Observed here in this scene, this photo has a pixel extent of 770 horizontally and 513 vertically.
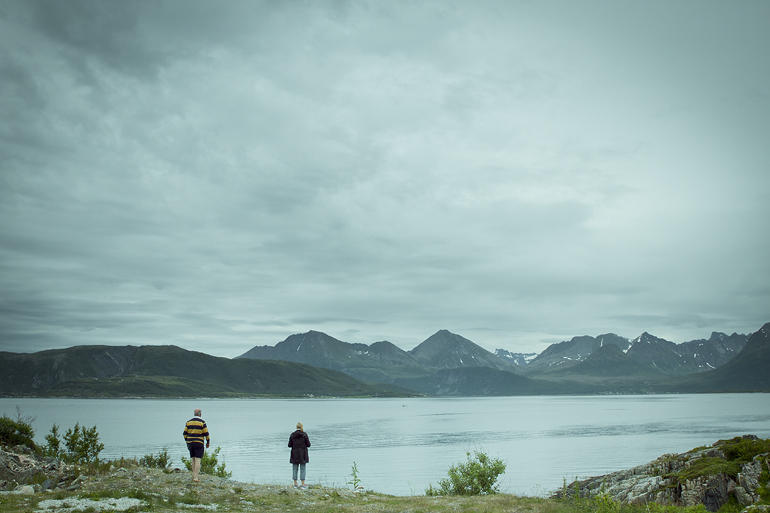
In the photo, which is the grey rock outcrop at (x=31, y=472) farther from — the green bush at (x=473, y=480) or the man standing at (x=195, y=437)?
the green bush at (x=473, y=480)

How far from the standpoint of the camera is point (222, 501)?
23.8 m

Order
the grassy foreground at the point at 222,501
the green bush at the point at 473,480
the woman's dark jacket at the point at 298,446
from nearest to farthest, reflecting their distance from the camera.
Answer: the grassy foreground at the point at 222,501
the woman's dark jacket at the point at 298,446
the green bush at the point at 473,480

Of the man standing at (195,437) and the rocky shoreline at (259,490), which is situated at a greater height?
the man standing at (195,437)

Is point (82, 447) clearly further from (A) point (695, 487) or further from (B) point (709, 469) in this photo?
(B) point (709, 469)

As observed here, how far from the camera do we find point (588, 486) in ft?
108

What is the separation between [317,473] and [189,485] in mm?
38695

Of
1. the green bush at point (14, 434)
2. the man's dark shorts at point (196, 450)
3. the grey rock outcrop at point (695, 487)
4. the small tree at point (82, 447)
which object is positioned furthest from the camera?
the small tree at point (82, 447)

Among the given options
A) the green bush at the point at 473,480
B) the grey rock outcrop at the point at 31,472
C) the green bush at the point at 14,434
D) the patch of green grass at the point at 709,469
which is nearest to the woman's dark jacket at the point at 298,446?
the green bush at the point at 473,480

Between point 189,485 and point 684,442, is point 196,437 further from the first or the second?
point 684,442

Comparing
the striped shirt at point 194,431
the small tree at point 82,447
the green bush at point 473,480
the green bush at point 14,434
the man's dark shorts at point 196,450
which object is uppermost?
the striped shirt at point 194,431

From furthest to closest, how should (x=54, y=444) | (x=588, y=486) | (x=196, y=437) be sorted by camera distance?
1. (x=54, y=444)
2. (x=588, y=486)
3. (x=196, y=437)

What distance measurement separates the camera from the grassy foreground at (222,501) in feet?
66.7

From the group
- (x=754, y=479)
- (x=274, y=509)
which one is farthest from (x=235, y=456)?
(x=754, y=479)

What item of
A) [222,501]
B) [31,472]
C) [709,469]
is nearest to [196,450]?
[222,501]
